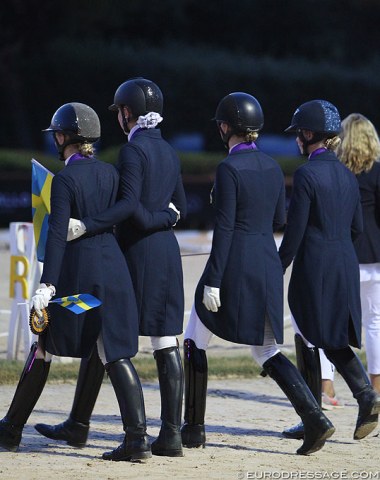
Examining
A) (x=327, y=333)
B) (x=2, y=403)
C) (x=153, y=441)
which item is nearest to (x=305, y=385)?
(x=327, y=333)

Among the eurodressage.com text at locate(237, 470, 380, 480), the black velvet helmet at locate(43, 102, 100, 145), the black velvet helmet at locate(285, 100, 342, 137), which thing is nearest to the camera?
the eurodressage.com text at locate(237, 470, 380, 480)

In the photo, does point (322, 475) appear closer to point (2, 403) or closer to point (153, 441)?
point (153, 441)

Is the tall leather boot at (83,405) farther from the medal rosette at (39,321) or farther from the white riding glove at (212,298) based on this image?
the white riding glove at (212,298)

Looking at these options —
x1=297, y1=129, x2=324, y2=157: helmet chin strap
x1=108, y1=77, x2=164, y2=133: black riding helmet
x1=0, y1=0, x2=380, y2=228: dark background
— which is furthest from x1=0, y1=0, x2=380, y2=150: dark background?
x1=108, y1=77, x2=164, y2=133: black riding helmet

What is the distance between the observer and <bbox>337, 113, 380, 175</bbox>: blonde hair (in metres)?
7.28

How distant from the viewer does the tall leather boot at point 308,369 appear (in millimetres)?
6551

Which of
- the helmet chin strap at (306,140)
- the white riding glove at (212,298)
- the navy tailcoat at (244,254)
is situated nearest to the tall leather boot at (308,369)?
the navy tailcoat at (244,254)

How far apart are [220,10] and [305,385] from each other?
26518mm

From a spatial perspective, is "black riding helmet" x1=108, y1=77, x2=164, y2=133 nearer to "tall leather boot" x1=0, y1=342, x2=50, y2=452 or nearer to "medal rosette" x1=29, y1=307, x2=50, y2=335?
"medal rosette" x1=29, y1=307, x2=50, y2=335

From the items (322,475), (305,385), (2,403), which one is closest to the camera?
(322,475)

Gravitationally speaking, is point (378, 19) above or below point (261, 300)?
above

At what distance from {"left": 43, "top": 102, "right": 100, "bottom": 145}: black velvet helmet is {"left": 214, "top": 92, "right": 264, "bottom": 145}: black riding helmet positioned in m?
0.68

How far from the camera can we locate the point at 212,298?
5.95m

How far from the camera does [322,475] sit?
5641 mm
